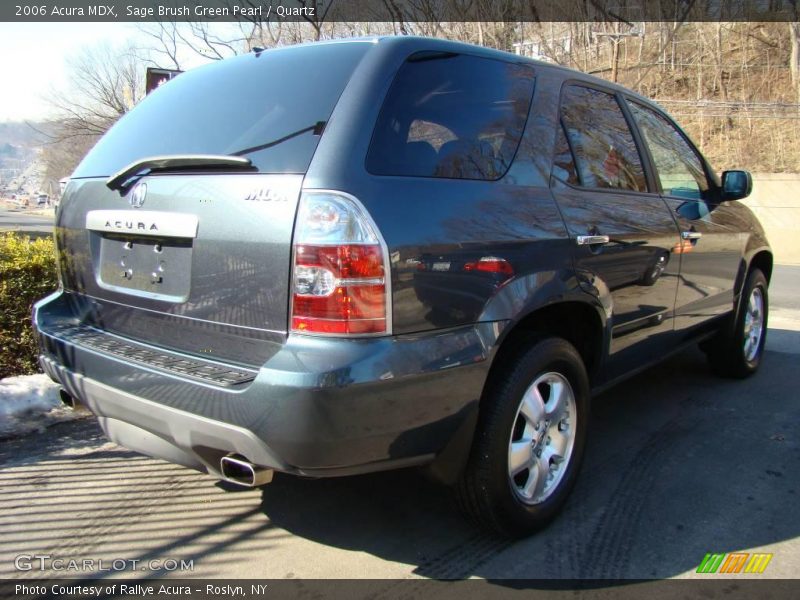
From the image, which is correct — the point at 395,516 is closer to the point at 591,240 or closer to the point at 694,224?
the point at 591,240

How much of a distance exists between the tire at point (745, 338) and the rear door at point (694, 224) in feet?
1.00

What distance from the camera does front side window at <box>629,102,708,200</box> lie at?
11.8 ft

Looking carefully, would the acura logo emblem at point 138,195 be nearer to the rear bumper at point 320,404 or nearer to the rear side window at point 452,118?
the rear bumper at point 320,404

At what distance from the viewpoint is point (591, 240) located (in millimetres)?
2748

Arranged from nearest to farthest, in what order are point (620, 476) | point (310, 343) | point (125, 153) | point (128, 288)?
point (310, 343), point (128, 288), point (125, 153), point (620, 476)

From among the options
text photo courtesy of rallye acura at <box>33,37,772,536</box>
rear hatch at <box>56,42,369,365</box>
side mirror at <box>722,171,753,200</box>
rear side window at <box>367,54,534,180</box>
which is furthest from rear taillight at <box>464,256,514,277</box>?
side mirror at <box>722,171,753,200</box>

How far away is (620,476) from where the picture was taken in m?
3.21

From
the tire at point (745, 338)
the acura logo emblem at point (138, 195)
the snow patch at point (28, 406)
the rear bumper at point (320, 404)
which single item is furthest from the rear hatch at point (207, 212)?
the tire at point (745, 338)

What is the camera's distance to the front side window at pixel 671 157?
141 inches

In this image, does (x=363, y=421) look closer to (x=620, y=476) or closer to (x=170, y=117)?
(x=170, y=117)

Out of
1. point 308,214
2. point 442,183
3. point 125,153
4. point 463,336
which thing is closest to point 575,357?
point 463,336

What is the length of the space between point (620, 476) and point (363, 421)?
1841mm

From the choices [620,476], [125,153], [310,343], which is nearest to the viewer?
[310,343]

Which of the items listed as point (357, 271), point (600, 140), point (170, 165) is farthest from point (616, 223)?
point (170, 165)
